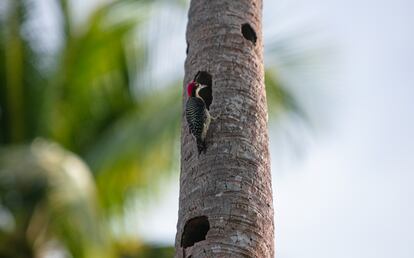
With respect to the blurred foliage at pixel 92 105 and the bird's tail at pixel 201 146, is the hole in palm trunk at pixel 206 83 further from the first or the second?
the blurred foliage at pixel 92 105

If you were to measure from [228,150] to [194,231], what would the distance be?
53 cm

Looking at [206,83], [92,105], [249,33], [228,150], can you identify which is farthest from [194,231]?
[92,105]

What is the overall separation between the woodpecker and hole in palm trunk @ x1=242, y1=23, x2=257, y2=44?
483 millimetres

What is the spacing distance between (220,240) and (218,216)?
0.14m

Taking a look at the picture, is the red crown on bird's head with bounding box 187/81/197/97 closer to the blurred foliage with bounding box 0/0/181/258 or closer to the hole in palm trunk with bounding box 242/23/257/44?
the hole in palm trunk with bounding box 242/23/257/44

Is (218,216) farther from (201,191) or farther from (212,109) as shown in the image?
(212,109)

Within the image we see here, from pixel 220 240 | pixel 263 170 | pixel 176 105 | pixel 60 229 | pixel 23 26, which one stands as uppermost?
pixel 23 26

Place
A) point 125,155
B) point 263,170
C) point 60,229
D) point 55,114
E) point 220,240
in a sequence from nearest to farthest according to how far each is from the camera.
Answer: point 220,240 < point 263,170 < point 60,229 < point 125,155 < point 55,114

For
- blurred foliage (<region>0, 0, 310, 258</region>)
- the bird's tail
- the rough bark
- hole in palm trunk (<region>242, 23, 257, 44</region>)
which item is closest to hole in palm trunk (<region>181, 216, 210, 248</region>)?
the rough bark

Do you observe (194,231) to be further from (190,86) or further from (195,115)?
(190,86)

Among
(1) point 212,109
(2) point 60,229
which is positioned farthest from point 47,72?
(1) point 212,109

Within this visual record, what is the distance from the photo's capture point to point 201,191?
18.4ft

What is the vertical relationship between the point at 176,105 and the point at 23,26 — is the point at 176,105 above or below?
below

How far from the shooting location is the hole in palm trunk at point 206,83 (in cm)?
619
